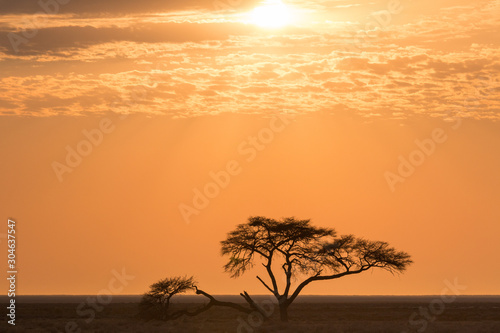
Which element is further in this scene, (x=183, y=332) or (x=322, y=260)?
(x=322, y=260)

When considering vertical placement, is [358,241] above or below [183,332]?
above

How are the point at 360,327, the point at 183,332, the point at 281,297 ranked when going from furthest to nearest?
1. the point at 281,297
2. the point at 360,327
3. the point at 183,332

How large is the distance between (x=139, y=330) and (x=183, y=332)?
3.65 metres

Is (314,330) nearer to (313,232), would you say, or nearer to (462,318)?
(313,232)

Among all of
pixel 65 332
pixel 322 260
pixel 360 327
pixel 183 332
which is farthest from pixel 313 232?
pixel 65 332

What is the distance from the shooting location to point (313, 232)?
63.4m

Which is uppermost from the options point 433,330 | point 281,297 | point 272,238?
point 272,238

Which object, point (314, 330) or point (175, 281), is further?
point (175, 281)

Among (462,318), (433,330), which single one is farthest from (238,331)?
(462,318)

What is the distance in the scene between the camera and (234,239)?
208 ft

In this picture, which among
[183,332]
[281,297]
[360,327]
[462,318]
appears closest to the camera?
[183,332]

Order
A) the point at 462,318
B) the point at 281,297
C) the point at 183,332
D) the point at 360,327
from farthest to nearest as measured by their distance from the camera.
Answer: the point at 462,318 < the point at 281,297 < the point at 360,327 < the point at 183,332

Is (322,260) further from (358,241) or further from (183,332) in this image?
(183,332)

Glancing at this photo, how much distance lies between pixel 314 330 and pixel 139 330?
11.1 metres
